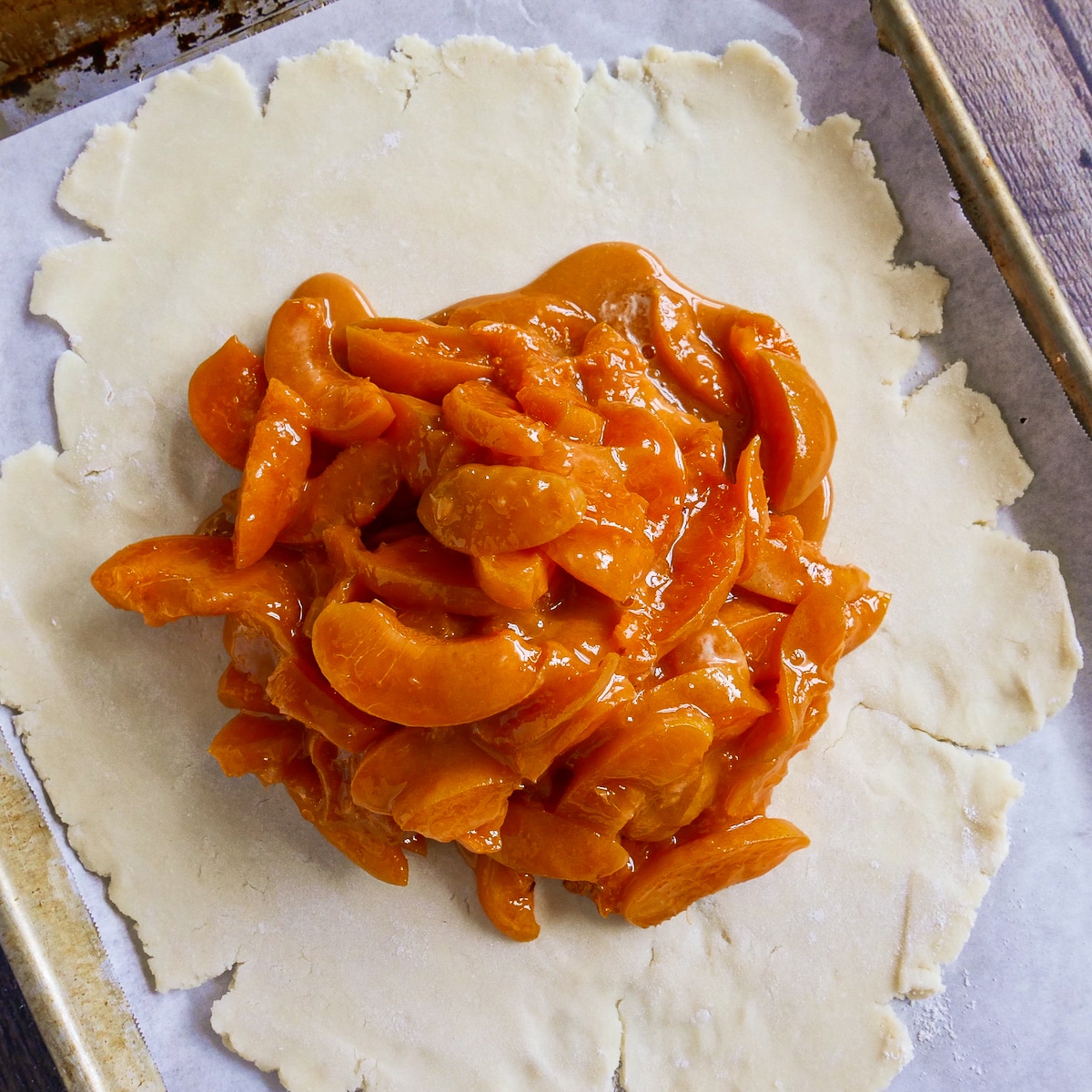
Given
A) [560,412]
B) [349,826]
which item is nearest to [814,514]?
[560,412]

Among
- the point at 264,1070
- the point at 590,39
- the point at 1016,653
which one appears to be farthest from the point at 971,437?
the point at 264,1070

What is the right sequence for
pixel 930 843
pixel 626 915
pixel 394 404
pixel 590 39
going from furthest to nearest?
pixel 590 39 → pixel 930 843 → pixel 626 915 → pixel 394 404

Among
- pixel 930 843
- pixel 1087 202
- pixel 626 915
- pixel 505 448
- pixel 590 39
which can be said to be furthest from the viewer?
pixel 1087 202

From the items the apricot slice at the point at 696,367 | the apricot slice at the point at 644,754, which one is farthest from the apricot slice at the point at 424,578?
the apricot slice at the point at 696,367

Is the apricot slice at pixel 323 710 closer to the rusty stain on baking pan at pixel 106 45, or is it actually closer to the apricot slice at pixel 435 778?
the apricot slice at pixel 435 778

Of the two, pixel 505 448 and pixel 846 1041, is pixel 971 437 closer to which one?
pixel 505 448

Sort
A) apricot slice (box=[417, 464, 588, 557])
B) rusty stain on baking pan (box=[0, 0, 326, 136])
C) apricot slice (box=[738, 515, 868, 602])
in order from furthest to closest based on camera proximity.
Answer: rusty stain on baking pan (box=[0, 0, 326, 136]) → apricot slice (box=[738, 515, 868, 602]) → apricot slice (box=[417, 464, 588, 557])

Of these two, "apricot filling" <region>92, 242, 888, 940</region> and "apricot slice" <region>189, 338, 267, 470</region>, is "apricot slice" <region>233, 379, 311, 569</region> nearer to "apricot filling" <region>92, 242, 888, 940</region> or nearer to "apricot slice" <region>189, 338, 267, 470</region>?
"apricot filling" <region>92, 242, 888, 940</region>

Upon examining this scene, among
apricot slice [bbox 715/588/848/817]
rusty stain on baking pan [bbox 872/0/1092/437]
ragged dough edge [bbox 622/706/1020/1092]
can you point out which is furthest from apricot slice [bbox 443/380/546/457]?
rusty stain on baking pan [bbox 872/0/1092/437]
